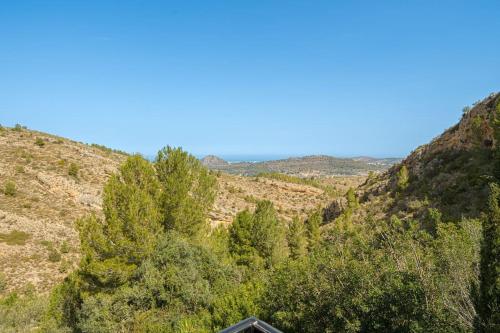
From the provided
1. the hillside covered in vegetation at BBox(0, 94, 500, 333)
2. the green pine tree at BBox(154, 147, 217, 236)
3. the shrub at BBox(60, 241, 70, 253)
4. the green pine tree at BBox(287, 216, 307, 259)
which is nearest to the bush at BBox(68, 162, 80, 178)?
the shrub at BBox(60, 241, 70, 253)

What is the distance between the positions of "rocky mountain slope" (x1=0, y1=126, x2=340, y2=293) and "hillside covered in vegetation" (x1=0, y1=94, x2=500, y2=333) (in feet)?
10.5

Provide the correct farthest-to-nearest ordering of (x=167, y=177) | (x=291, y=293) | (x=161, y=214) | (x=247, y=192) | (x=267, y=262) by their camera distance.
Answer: (x=247, y=192), (x=267, y=262), (x=167, y=177), (x=161, y=214), (x=291, y=293)

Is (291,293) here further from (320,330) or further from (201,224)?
(201,224)

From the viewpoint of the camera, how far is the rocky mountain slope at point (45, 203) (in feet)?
72.9

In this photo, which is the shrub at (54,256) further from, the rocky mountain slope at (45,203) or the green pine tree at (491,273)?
the green pine tree at (491,273)

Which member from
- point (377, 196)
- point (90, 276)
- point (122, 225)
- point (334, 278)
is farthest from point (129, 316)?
point (377, 196)

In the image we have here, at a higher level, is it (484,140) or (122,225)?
(484,140)

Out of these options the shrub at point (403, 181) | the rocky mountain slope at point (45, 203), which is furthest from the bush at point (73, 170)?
the shrub at point (403, 181)

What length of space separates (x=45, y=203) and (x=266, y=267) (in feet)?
77.2

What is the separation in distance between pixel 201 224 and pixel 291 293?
428 inches

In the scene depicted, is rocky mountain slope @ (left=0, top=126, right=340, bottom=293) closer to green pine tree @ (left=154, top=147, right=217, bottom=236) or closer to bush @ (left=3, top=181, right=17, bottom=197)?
bush @ (left=3, top=181, right=17, bottom=197)

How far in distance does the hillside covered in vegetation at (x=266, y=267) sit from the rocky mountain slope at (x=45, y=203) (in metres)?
3.19

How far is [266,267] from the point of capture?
21.9 meters

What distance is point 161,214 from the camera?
1648cm
